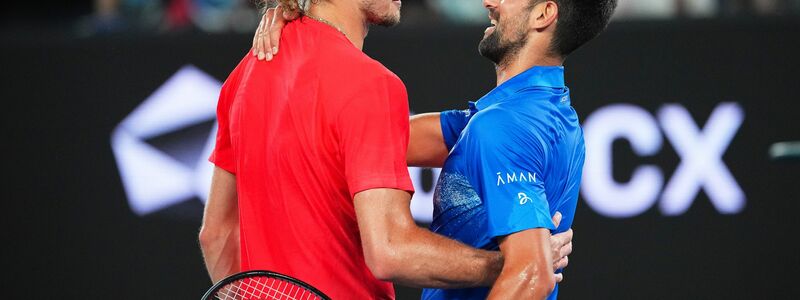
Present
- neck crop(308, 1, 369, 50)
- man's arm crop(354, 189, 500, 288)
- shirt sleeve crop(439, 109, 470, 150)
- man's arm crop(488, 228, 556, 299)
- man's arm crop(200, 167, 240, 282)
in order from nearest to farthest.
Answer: man's arm crop(354, 189, 500, 288) → man's arm crop(488, 228, 556, 299) → neck crop(308, 1, 369, 50) → man's arm crop(200, 167, 240, 282) → shirt sleeve crop(439, 109, 470, 150)

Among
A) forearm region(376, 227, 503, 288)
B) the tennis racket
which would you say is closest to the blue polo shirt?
forearm region(376, 227, 503, 288)

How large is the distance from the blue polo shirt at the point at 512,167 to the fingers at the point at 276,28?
0.58 m

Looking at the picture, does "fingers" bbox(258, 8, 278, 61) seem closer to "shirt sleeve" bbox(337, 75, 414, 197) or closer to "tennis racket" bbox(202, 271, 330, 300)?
"shirt sleeve" bbox(337, 75, 414, 197)

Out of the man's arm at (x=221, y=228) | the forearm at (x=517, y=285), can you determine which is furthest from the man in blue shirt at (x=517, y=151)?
the man's arm at (x=221, y=228)

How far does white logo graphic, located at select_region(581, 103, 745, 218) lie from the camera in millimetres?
5633

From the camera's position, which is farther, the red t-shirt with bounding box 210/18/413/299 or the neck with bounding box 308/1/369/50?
the neck with bounding box 308/1/369/50

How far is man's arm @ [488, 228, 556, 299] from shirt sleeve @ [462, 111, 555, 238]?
1.1 inches

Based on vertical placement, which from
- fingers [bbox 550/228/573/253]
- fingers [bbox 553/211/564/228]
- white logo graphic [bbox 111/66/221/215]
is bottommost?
white logo graphic [bbox 111/66/221/215]

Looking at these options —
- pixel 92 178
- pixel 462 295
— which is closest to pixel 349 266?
pixel 462 295

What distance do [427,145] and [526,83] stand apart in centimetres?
51

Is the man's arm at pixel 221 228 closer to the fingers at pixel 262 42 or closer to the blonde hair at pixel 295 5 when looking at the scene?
the fingers at pixel 262 42

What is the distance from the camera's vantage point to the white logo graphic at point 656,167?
5633mm

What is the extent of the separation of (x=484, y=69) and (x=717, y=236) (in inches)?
59.0

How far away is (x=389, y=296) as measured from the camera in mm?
3000
